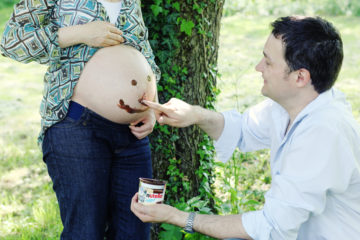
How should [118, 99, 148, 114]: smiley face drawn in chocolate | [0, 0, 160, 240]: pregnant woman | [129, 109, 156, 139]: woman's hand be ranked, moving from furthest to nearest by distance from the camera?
1. [129, 109, 156, 139]: woman's hand
2. [118, 99, 148, 114]: smiley face drawn in chocolate
3. [0, 0, 160, 240]: pregnant woman

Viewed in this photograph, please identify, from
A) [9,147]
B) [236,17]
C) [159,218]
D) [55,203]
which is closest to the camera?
[159,218]

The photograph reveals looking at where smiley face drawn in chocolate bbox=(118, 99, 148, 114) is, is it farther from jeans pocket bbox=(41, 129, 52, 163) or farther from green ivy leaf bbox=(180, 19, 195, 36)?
green ivy leaf bbox=(180, 19, 195, 36)

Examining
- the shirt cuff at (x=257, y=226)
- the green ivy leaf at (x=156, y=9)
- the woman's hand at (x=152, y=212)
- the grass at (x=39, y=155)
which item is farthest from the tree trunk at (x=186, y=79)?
the shirt cuff at (x=257, y=226)

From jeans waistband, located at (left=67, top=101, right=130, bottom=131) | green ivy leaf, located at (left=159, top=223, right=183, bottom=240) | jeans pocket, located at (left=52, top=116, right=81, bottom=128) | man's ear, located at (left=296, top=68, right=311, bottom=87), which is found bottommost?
green ivy leaf, located at (left=159, top=223, right=183, bottom=240)

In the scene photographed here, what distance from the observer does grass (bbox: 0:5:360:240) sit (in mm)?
3328

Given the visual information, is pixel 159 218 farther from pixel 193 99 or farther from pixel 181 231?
pixel 193 99

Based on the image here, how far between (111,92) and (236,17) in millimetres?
9116

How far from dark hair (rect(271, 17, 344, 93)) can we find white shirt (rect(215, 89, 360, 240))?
113 mm

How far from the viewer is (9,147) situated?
4.60 meters

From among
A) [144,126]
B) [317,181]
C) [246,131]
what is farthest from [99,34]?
[317,181]

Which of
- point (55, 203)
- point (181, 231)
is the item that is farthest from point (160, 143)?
point (55, 203)

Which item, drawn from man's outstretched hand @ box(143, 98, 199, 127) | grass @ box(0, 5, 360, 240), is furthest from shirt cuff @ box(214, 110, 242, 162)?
grass @ box(0, 5, 360, 240)

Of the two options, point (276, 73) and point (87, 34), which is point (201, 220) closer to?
point (276, 73)

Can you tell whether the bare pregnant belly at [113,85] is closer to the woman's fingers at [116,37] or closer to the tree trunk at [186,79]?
the woman's fingers at [116,37]
